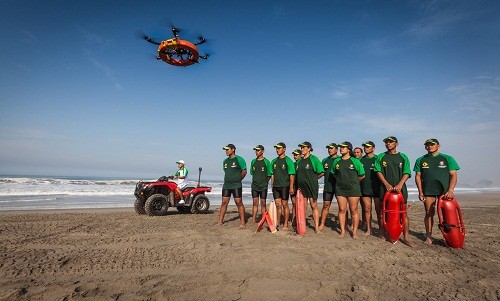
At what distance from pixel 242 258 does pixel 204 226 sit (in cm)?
282

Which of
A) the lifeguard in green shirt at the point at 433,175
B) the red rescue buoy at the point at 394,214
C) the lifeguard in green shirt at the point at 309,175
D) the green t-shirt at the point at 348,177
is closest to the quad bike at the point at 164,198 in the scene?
the lifeguard in green shirt at the point at 309,175

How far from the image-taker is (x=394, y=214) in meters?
5.12

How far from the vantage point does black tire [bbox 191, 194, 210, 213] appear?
938cm

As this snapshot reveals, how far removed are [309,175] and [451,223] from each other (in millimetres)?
2520

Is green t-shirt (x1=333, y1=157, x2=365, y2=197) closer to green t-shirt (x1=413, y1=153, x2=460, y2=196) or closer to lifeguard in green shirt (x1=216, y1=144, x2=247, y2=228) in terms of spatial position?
green t-shirt (x1=413, y1=153, x2=460, y2=196)

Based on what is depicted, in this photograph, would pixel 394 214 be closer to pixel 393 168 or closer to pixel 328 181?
pixel 393 168

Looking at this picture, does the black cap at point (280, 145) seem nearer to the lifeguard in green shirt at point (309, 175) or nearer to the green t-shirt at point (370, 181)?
the lifeguard in green shirt at point (309, 175)

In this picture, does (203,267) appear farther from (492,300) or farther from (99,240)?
(492,300)

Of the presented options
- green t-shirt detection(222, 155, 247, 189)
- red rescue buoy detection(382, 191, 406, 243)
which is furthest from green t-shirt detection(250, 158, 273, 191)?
red rescue buoy detection(382, 191, 406, 243)

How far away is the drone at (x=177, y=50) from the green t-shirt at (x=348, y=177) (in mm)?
7945

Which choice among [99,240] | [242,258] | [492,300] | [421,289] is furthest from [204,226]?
[492,300]

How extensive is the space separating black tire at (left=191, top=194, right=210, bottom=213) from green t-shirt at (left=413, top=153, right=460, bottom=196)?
257 inches

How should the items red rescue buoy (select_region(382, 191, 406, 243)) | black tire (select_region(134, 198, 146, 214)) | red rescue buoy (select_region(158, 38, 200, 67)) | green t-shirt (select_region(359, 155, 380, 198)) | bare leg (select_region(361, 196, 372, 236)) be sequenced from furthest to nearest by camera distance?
red rescue buoy (select_region(158, 38, 200, 67))
black tire (select_region(134, 198, 146, 214))
bare leg (select_region(361, 196, 372, 236))
green t-shirt (select_region(359, 155, 380, 198))
red rescue buoy (select_region(382, 191, 406, 243))

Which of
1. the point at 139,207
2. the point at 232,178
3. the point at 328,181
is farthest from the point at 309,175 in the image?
the point at 139,207
